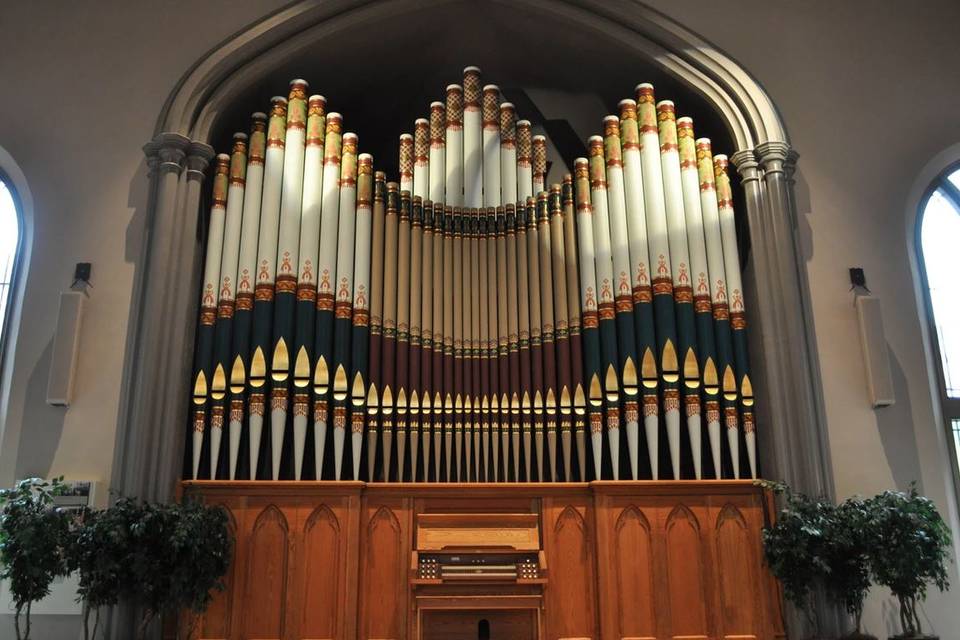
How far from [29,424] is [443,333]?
2912 mm

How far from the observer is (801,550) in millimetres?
5930

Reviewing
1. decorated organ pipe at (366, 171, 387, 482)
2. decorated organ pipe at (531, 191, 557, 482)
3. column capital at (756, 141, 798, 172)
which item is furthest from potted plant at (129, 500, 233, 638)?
column capital at (756, 141, 798, 172)

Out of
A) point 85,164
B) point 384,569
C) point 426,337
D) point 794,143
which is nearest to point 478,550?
point 384,569

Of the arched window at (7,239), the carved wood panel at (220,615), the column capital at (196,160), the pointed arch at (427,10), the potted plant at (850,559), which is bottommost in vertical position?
the carved wood panel at (220,615)

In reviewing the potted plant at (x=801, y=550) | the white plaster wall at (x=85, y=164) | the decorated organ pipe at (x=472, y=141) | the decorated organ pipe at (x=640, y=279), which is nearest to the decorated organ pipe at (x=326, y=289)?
the decorated organ pipe at (x=472, y=141)

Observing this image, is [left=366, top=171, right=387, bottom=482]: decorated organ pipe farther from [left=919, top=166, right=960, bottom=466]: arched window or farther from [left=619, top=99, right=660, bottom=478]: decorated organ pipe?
[left=919, top=166, right=960, bottom=466]: arched window

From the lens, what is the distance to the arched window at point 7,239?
7391mm

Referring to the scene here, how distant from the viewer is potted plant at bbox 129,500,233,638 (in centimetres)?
566

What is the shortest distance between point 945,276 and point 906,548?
9.33 ft

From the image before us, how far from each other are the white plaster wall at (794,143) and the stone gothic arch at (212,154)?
0.19 m

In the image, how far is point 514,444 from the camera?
6773mm

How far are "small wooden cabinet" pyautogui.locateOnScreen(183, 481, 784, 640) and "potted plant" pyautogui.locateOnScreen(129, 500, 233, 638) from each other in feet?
1.42

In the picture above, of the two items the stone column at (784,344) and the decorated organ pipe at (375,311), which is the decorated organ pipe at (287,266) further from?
the stone column at (784,344)

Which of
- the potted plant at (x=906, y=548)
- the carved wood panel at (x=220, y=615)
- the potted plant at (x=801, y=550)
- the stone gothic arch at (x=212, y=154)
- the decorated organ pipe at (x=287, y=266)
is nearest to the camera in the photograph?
the potted plant at (x=906, y=548)
